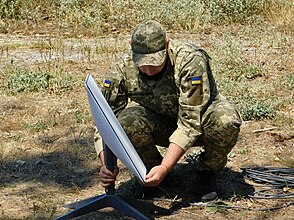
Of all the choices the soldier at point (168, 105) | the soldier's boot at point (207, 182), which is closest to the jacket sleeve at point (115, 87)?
the soldier at point (168, 105)

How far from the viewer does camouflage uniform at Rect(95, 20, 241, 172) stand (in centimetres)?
346

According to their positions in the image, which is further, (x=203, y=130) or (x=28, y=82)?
(x=28, y=82)

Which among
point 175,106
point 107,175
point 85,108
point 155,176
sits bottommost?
point 85,108

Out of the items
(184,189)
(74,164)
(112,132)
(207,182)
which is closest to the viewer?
(112,132)

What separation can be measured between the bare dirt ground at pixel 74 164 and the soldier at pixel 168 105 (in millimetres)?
224

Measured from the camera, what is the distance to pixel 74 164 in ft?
14.7

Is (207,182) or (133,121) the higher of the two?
(133,121)

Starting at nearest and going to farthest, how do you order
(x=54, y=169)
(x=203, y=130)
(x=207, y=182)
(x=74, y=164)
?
1. (x=203, y=130)
2. (x=207, y=182)
3. (x=54, y=169)
4. (x=74, y=164)

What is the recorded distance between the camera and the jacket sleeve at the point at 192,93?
3.45 meters

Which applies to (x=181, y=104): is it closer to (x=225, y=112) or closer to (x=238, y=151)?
(x=225, y=112)

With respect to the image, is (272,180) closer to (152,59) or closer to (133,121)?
(133,121)

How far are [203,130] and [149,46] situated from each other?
0.58 meters

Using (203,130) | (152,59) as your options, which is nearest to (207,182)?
(203,130)

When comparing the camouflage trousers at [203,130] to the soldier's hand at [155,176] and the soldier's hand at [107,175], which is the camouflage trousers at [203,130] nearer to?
the soldier's hand at [107,175]
